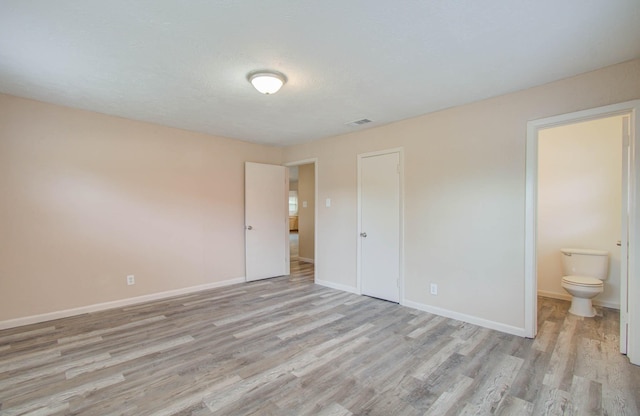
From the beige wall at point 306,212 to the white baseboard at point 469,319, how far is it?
135 inches

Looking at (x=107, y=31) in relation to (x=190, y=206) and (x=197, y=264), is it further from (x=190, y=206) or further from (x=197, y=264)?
(x=197, y=264)

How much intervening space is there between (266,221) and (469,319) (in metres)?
3.38

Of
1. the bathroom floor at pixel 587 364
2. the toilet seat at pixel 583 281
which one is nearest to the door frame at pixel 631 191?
the bathroom floor at pixel 587 364

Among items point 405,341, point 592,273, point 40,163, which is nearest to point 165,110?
point 40,163

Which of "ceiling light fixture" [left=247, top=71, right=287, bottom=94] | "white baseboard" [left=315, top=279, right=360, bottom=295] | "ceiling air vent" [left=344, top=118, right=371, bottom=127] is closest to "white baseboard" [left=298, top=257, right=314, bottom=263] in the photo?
"white baseboard" [left=315, top=279, right=360, bottom=295]

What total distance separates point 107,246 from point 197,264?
3.83 feet

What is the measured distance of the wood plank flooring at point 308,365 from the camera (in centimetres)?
186

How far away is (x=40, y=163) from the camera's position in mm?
3180

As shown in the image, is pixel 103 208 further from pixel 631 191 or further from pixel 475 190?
pixel 631 191

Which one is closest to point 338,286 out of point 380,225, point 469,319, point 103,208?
point 380,225

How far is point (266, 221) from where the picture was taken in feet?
16.9

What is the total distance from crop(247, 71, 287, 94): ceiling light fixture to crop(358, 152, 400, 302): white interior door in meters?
1.93

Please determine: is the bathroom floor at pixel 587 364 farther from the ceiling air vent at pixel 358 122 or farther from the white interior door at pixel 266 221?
the white interior door at pixel 266 221

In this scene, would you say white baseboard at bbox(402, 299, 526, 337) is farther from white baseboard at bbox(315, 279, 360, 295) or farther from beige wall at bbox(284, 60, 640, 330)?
white baseboard at bbox(315, 279, 360, 295)
